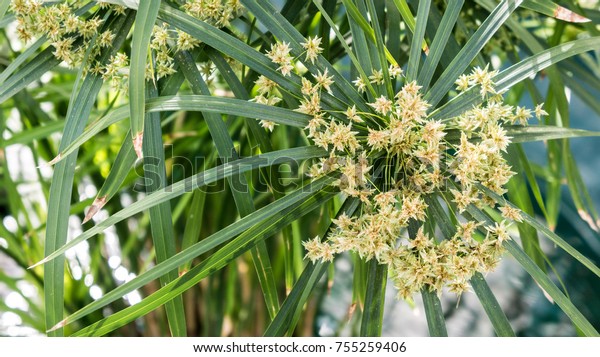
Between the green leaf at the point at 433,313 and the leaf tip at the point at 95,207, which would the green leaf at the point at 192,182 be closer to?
the leaf tip at the point at 95,207

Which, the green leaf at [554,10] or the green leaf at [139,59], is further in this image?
the green leaf at [554,10]

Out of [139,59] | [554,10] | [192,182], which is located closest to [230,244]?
[192,182]

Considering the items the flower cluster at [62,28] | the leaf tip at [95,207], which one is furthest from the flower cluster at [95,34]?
the leaf tip at [95,207]

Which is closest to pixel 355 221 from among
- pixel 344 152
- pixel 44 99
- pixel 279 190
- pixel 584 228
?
pixel 344 152

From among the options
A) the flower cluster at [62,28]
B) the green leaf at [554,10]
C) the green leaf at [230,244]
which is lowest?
the green leaf at [230,244]

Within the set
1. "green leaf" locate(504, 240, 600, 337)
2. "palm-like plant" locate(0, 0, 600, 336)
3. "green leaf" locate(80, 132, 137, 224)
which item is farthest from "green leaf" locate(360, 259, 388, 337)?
"green leaf" locate(80, 132, 137, 224)

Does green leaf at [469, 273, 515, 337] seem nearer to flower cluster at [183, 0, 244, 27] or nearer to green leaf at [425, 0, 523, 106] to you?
green leaf at [425, 0, 523, 106]
